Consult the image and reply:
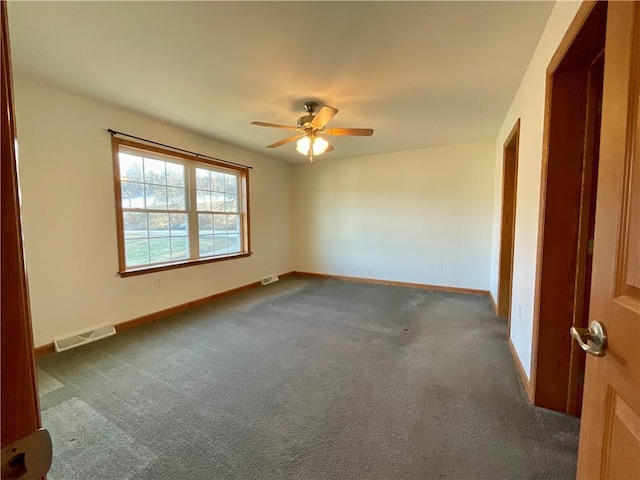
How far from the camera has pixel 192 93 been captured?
260 centimetres

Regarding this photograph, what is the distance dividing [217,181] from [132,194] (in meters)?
1.31

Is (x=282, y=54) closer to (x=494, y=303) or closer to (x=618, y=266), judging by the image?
(x=618, y=266)

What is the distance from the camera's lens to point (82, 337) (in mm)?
2746

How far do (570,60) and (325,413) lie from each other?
2.41 meters

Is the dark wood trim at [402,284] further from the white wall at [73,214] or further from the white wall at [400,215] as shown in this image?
the white wall at [73,214]

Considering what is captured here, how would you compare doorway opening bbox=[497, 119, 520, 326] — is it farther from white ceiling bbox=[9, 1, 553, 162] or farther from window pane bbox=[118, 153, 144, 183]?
window pane bbox=[118, 153, 144, 183]

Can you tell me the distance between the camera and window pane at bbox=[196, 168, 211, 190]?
13.1 ft

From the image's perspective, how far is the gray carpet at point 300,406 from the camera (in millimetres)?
1389

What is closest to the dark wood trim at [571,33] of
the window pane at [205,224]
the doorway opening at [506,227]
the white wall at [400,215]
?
the doorway opening at [506,227]

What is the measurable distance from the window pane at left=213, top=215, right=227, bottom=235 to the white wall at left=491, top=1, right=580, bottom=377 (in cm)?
383

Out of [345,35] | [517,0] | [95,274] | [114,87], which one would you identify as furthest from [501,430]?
[114,87]

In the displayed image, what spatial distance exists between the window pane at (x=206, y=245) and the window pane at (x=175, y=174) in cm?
81

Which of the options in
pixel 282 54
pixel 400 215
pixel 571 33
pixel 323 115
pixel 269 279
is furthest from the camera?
pixel 269 279

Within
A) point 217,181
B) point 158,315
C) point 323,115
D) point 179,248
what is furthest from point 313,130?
point 158,315
